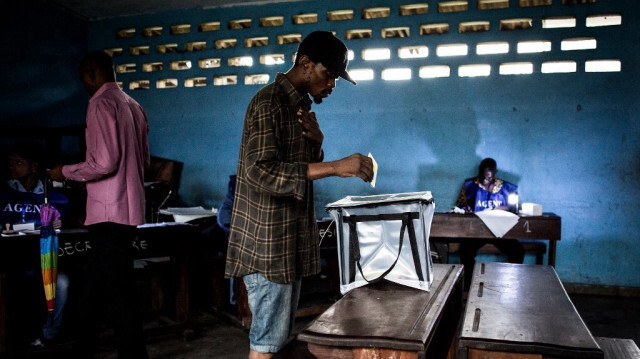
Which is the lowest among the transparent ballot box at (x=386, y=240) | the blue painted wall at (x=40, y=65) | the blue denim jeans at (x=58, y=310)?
the blue denim jeans at (x=58, y=310)

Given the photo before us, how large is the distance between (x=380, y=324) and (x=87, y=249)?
2.86 m

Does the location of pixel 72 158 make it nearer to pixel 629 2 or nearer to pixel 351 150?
pixel 351 150

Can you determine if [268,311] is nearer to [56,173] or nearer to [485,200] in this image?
[56,173]

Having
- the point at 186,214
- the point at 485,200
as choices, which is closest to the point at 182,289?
the point at 186,214

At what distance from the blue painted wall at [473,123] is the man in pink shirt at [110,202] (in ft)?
13.7

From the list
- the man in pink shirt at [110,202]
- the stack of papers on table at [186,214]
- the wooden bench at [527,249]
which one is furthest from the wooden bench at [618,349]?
the stack of papers on table at [186,214]

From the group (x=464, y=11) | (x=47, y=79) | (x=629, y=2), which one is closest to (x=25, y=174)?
Answer: (x=47, y=79)

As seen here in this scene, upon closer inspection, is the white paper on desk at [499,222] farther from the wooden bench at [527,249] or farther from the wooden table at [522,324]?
the wooden table at [522,324]

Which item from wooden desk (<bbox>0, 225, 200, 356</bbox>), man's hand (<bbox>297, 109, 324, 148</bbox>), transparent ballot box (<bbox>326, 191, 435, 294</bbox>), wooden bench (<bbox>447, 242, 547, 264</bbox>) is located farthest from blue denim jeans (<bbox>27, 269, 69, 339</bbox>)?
wooden bench (<bbox>447, 242, 547, 264</bbox>)

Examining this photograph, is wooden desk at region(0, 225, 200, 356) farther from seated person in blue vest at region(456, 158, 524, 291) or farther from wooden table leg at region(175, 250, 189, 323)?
seated person in blue vest at region(456, 158, 524, 291)

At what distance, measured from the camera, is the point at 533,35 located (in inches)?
241

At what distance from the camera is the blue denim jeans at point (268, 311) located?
188cm

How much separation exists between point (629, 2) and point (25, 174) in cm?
692

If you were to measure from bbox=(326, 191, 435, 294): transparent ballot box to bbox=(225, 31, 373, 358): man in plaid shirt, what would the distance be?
0.60ft
